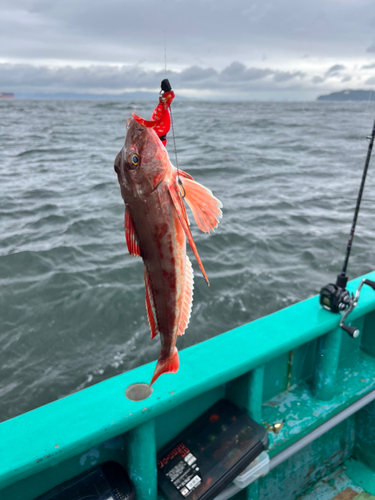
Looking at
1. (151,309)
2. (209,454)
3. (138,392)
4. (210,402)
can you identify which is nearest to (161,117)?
(151,309)

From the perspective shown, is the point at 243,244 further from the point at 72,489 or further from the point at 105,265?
the point at 72,489

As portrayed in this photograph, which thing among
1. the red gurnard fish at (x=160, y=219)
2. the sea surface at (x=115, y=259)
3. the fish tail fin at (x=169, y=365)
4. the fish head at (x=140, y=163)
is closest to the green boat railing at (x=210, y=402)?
the fish tail fin at (x=169, y=365)

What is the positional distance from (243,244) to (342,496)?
6420mm

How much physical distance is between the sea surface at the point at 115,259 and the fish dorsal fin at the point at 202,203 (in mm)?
4501

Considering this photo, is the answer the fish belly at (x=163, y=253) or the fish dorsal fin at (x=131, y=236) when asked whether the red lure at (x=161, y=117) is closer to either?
the fish belly at (x=163, y=253)

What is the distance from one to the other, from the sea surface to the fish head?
4.54m

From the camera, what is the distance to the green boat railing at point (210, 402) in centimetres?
208

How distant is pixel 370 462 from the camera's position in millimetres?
3564

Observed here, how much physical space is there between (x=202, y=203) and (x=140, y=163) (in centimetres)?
28

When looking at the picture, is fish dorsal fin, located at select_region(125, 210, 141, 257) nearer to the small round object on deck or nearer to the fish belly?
the fish belly

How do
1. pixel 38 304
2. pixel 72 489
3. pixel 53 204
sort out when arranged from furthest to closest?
pixel 53 204 < pixel 38 304 < pixel 72 489

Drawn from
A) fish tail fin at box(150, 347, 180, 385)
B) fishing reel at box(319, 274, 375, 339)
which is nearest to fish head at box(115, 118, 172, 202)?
fish tail fin at box(150, 347, 180, 385)

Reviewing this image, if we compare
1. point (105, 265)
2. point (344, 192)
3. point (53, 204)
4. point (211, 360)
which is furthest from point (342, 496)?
point (344, 192)

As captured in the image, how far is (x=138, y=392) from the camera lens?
7.67 ft
